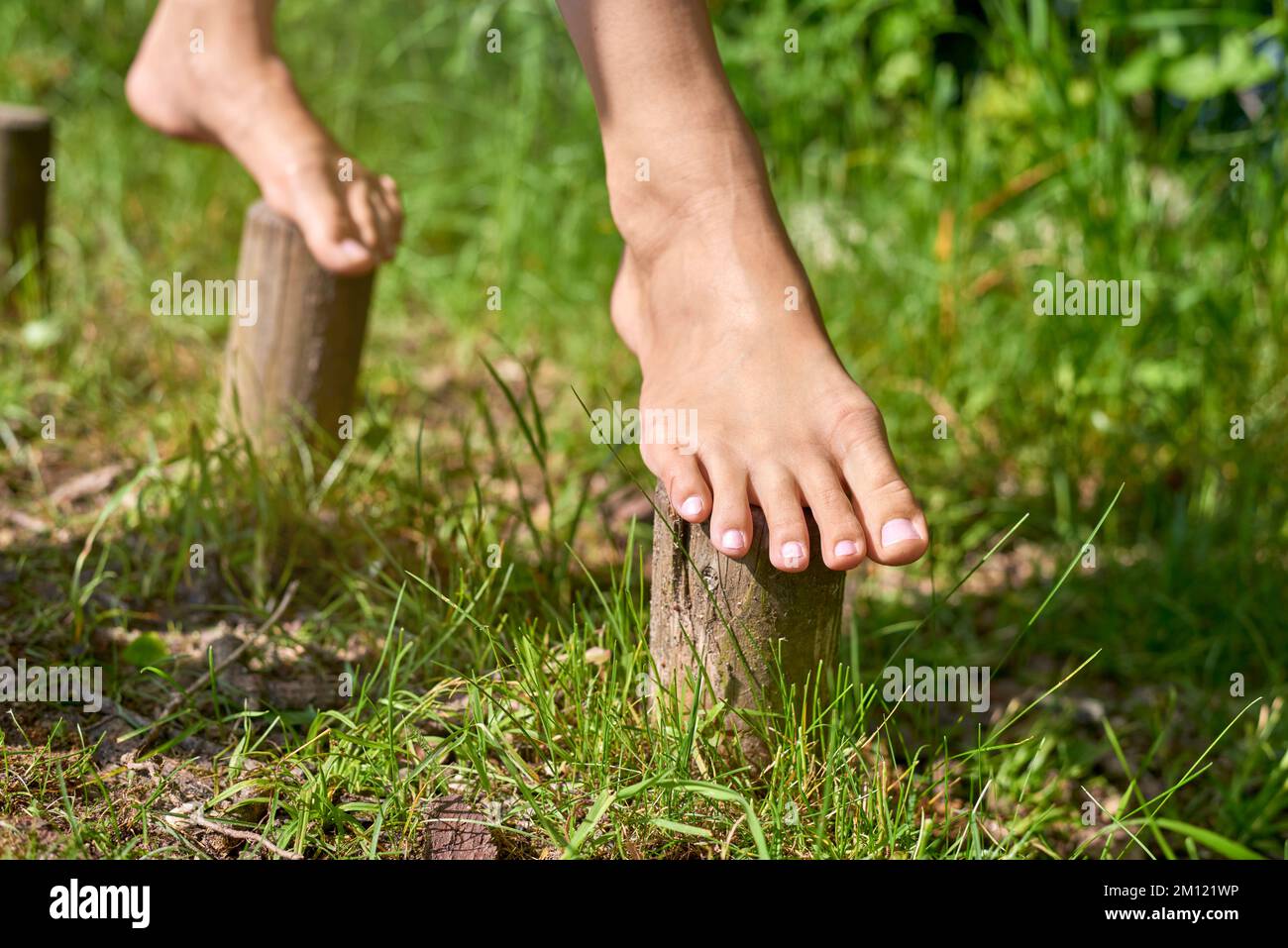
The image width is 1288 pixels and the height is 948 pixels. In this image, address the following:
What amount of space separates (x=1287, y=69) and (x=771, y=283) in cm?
148

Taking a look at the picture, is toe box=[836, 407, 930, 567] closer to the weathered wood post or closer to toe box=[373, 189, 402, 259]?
the weathered wood post

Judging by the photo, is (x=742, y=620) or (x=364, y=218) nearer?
(x=742, y=620)

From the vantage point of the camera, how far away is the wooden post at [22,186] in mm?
2682

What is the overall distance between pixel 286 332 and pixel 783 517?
1.06m

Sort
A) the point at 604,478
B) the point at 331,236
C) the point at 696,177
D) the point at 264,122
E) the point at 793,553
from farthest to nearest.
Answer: the point at 604,478
the point at 264,122
the point at 331,236
the point at 696,177
the point at 793,553

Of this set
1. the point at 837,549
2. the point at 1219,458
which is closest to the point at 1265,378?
the point at 1219,458

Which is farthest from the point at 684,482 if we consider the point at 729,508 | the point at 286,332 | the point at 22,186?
the point at 22,186

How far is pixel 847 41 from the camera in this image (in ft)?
10.1

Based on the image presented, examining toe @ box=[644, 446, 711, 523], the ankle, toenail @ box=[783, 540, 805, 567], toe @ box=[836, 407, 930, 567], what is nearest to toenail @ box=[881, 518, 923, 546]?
toe @ box=[836, 407, 930, 567]

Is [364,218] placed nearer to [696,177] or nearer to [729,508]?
[696,177]

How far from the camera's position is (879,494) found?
150 cm

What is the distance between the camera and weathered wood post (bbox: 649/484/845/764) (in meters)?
1.49

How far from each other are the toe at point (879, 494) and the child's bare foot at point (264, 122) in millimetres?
913
